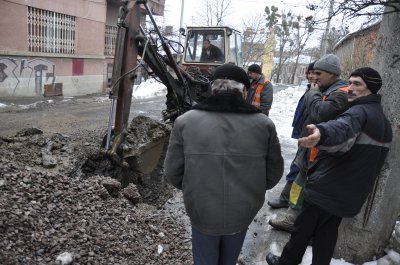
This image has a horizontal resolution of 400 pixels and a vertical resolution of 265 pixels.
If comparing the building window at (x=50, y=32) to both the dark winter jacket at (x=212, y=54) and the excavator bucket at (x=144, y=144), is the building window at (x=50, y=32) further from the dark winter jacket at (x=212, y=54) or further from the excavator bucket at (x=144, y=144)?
the excavator bucket at (x=144, y=144)

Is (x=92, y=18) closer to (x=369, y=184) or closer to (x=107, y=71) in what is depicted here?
(x=107, y=71)

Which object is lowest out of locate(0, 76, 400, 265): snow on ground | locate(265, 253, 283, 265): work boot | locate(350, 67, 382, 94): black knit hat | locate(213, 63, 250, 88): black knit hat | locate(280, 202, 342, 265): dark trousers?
locate(265, 253, 283, 265): work boot

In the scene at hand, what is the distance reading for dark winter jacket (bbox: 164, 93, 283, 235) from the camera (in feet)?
6.43

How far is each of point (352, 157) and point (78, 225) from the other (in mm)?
2372

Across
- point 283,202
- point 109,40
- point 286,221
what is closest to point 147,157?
point 283,202

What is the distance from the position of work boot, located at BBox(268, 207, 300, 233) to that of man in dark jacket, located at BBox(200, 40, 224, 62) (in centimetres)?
546

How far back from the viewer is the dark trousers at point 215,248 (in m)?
2.17

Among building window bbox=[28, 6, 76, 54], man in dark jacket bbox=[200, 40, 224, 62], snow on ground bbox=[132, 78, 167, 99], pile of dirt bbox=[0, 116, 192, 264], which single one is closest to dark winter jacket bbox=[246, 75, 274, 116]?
pile of dirt bbox=[0, 116, 192, 264]

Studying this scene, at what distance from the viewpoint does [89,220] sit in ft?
10.5

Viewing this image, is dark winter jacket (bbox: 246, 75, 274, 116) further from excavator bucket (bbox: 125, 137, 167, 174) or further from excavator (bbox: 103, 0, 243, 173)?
excavator bucket (bbox: 125, 137, 167, 174)

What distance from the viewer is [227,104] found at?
197 centimetres

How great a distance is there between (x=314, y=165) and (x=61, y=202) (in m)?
2.36

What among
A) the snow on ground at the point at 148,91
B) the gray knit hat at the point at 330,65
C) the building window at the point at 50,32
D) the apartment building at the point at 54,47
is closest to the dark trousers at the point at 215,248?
the gray knit hat at the point at 330,65

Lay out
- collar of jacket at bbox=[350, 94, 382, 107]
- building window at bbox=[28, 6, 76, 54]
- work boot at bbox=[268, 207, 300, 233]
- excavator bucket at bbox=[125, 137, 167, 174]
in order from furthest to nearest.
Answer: building window at bbox=[28, 6, 76, 54], excavator bucket at bbox=[125, 137, 167, 174], work boot at bbox=[268, 207, 300, 233], collar of jacket at bbox=[350, 94, 382, 107]
